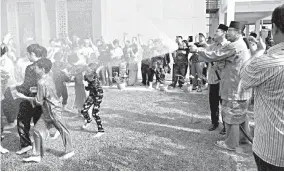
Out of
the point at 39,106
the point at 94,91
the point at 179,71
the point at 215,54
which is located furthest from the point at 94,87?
the point at 179,71

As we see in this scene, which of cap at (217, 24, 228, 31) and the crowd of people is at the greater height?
cap at (217, 24, 228, 31)

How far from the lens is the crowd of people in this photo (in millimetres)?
1662

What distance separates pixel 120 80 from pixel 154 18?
18.9ft

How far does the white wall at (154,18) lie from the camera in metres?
2.99

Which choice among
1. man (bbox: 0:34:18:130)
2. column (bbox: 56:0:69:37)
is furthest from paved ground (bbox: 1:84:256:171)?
column (bbox: 56:0:69:37)

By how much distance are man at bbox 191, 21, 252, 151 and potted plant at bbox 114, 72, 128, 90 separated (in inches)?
196

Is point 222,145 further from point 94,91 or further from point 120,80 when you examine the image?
point 120,80

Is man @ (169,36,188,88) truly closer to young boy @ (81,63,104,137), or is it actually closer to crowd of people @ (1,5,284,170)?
crowd of people @ (1,5,284,170)

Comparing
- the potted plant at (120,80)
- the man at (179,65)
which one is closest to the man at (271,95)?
the man at (179,65)

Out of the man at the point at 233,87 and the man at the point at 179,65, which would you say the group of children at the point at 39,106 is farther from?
the man at the point at 179,65

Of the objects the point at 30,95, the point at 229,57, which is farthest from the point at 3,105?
the point at 229,57

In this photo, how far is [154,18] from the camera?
3258 mm

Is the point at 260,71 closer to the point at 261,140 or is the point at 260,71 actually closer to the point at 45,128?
the point at 261,140

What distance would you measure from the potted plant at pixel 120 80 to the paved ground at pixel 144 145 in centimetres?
219
